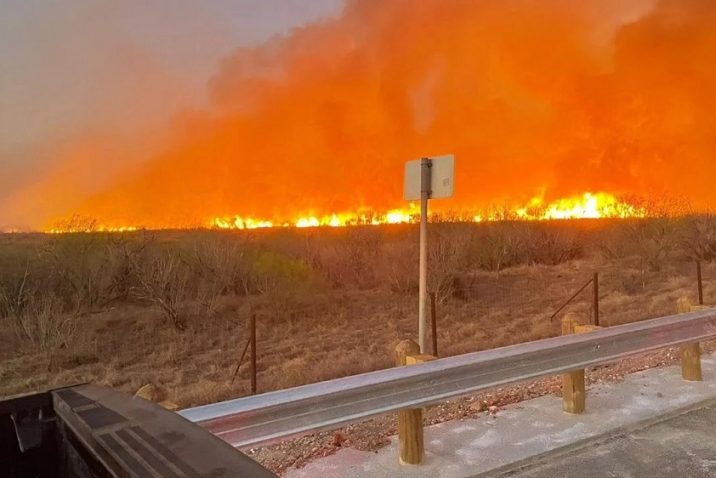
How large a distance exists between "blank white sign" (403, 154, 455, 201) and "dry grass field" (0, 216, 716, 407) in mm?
3583

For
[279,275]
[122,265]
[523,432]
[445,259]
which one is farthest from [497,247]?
[523,432]

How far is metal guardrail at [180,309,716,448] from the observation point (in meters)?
2.77

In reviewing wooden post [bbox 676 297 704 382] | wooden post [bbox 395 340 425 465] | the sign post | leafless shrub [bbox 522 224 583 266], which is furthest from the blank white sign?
leafless shrub [bbox 522 224 583 266]

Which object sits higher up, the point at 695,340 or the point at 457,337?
the point at 695,340

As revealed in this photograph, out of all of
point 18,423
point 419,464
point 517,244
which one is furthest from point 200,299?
point 517,244

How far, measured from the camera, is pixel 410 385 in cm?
346

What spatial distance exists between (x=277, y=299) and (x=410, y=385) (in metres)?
12.8

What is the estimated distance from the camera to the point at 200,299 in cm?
1516

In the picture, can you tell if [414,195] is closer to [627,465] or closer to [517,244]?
[627,465]

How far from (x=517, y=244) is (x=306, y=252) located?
1169 cm

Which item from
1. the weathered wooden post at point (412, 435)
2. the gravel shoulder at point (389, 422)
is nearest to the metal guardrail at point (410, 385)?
the weathered wooden post at point (412, 435)

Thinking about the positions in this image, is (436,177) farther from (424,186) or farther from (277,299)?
(277,299)

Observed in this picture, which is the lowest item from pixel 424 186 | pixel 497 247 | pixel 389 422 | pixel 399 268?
pixel 389 422

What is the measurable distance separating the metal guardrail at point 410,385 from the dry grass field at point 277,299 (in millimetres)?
3348
